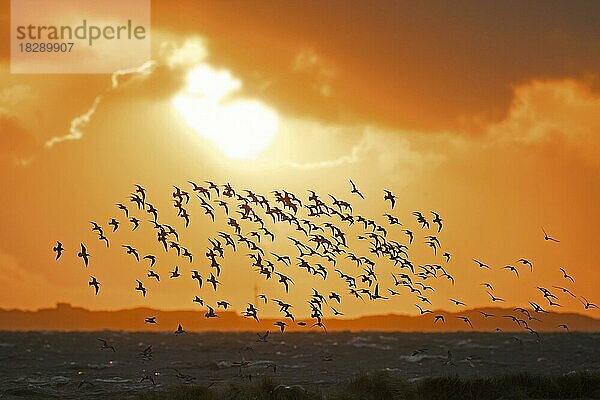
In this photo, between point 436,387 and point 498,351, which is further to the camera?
point 498,351

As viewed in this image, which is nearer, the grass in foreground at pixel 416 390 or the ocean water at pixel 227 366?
the grass in foreground at pixel 416 390

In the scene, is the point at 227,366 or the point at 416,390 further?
the point at 227,366

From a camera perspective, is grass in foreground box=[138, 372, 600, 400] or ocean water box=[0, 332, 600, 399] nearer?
grass in foreground box=[138, 372, 600, 400]

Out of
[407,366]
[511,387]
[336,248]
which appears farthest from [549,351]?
[336,248]

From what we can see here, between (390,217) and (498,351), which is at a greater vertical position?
(390,217)

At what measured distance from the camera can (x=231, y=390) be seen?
31.5m

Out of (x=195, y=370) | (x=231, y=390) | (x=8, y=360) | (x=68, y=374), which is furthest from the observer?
(x=8, y=360)

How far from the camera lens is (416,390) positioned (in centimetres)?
3150

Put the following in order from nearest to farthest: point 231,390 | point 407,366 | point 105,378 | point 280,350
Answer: point 231,390 → point 105,378 → point 407,366 → point 280,350

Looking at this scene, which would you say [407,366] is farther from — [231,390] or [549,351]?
[231,390]

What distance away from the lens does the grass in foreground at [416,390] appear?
1211 inches

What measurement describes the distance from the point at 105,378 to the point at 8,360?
85.2 ft

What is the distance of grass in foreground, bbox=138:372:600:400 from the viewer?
30.8 meters

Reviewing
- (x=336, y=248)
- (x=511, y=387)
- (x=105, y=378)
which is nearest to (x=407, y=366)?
(x=105, y=378)
